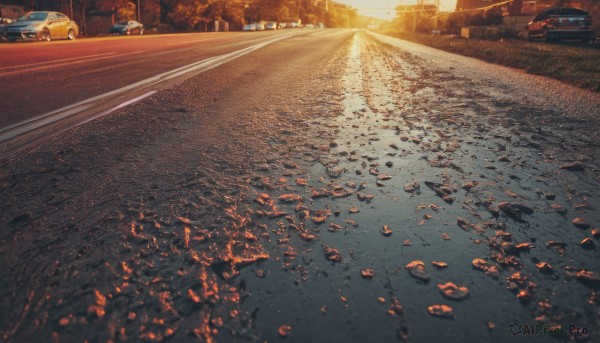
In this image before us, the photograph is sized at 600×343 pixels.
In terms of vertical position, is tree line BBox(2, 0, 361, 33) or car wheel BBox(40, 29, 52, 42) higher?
tree line BBox(2, 0, 361, 33)

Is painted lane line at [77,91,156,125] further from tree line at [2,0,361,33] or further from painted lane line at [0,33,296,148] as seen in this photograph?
tree line at [2,0,361,33]

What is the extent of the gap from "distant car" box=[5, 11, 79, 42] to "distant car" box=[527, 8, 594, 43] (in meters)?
23.0

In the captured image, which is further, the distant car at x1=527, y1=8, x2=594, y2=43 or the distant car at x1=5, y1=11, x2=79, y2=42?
the distant car at x1=5, y1=11, x2=79, y2=42

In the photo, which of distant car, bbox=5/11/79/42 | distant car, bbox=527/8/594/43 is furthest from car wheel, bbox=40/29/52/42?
distant car, bbox=527/8/594/43

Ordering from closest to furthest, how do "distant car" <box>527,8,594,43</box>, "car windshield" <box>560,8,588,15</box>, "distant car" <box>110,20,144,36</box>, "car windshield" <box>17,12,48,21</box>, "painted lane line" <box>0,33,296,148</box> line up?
"painted lane line" <box>0,33,296,148</box> → "distant car" <box>527,8,594,43</box> → "car windshield" <box>560,8,588,15</box> → "car windshield" <box>17,12,48,21</box> → "distant car" <box>110,20,144,36</box>

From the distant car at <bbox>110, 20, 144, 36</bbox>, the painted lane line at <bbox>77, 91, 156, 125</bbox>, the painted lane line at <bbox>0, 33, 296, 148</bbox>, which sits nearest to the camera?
the painted lane line at <bbox>0, 33, 296, 148</bbox>

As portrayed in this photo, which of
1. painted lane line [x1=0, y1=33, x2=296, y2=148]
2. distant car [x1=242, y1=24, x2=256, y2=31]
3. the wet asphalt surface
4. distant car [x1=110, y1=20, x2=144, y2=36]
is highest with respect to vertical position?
distant car [x1=242, y1=24, x2=256, y2=31]

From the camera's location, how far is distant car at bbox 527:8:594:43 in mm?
15742

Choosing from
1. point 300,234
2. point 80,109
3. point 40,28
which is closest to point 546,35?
point 80,109

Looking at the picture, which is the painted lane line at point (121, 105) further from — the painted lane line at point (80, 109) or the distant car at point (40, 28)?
the distant car at point (40, 28)

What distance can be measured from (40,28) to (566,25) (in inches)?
923

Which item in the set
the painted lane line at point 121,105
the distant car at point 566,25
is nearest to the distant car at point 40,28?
the painted lane line at point 121,105

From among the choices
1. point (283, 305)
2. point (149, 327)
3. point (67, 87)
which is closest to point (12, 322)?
point (149, 327)

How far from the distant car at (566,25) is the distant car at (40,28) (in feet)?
75.6
